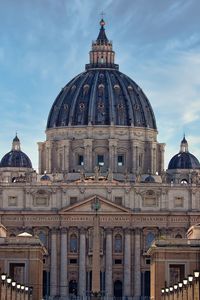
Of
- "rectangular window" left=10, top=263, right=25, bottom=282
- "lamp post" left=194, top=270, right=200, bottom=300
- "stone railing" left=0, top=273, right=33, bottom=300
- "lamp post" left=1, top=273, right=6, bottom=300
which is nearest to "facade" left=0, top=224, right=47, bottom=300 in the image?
"rectangular window" left=10, top=263, right=25, bottom=282

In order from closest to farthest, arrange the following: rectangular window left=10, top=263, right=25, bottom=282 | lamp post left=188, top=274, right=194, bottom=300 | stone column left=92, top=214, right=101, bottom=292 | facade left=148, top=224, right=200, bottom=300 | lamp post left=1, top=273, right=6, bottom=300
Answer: lamp post left=188, top=274, right=194, bottom=300, lamp post left=1, top=273, right=6, bottom=300, stone column left=92, top=214, right=101, bottom=292, facade left=148, top=224, right=200, bottom=300, rectangular window left=10, top=263, right=25, bottom=282

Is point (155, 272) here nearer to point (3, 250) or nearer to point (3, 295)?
point (3, 250)

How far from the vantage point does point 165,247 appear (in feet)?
496

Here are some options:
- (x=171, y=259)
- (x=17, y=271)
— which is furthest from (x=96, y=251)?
(x=17, y=271)

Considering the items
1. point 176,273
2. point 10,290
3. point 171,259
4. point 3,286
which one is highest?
point 171,259

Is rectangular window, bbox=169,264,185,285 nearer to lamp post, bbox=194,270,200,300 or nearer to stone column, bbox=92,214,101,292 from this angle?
stone column, bbox=92,214,101,292

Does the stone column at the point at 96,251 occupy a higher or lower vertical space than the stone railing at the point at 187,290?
higher

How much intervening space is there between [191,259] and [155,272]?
5.00 metres

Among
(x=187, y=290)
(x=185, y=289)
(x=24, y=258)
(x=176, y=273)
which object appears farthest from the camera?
(x=176, y=273)

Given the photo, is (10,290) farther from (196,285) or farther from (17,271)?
(17,271)

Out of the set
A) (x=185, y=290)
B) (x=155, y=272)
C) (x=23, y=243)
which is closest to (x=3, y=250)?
(x=23, y=243)

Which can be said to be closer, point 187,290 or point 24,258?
point 187,290

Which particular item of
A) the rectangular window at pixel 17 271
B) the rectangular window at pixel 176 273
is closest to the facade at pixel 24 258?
the rectangular window at pixel 17 271

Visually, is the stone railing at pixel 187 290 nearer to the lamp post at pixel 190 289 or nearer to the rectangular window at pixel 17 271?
the lamp post at pixel 190 289
